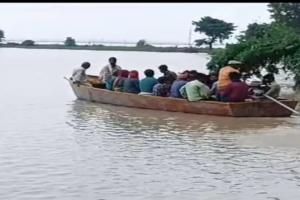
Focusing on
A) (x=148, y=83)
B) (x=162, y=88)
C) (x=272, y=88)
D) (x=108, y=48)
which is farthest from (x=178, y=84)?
(x=108, y=48)

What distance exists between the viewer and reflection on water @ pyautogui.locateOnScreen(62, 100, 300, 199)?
712cm

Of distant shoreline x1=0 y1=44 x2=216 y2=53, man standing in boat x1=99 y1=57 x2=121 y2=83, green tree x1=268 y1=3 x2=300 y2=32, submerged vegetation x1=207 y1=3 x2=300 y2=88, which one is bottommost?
distant shoreline x1=0 y1=44 x2=216 y2=53

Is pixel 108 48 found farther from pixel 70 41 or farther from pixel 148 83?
pixel 148 83

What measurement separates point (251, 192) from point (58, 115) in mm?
7954

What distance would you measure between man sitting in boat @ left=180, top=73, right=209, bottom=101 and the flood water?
417 mm

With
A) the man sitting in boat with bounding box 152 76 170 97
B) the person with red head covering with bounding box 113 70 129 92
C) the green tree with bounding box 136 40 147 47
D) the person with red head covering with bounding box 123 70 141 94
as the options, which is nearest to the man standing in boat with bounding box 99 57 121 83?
the person with red head covering with bounding box 113 70 129 92

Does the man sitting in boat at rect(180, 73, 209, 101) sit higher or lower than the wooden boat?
higher

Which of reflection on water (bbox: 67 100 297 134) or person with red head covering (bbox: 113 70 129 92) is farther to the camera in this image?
person with red head covering (bbox: 113 70 129 92)

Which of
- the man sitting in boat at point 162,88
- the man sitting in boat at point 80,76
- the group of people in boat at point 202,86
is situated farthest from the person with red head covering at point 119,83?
the man sitting in boat at point 80,76

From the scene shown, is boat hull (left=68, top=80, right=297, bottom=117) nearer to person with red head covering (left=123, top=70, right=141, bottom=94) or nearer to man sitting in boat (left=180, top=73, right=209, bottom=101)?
man sitting in boat (left=180, top=73, right=209, bottom=101)

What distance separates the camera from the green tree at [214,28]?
5941 cm

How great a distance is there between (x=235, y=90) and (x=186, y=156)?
4.18 m

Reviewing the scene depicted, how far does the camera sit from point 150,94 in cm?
1484

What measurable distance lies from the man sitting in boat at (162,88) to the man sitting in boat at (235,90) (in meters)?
1.53
